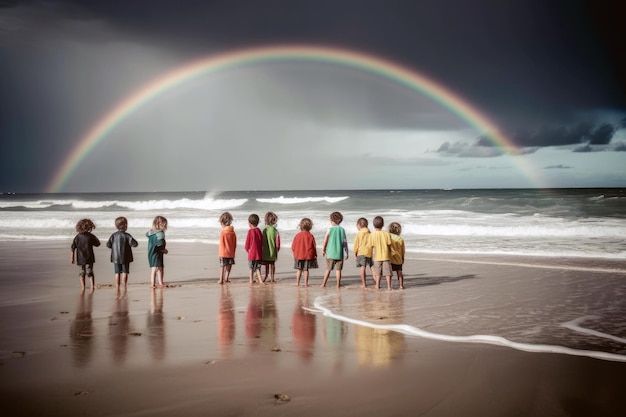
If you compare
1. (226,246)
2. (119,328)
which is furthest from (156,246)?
(119,328)

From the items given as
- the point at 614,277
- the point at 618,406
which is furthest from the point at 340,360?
the point at 614,277

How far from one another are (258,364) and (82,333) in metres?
2.87

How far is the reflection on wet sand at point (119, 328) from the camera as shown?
→ 6086mm

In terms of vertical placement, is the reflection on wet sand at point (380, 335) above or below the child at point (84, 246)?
below

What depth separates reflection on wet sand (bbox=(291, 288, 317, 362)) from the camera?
6285mm

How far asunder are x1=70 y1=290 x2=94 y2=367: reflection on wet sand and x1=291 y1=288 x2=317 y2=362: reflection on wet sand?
2367 mm

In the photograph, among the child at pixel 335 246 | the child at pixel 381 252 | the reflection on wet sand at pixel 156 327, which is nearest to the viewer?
the reflection on wet sand at pixel 156 327

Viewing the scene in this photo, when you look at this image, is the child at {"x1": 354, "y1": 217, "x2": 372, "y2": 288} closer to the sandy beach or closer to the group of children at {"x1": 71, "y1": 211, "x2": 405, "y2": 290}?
the group of children at {"x1": 71, "y1": 211, "x2": 405, "y2": 290}

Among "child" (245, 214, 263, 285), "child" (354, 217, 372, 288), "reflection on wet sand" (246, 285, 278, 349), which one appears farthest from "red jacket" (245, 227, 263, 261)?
"child" (354, 217, 372, 288)

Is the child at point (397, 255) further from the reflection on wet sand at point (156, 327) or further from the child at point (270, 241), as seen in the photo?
the reflection on wet sand at point (156, 327)

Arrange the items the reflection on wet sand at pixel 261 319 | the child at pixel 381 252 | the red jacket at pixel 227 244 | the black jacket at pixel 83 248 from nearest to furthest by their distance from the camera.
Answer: the reflection on wet sand at pixel 261 319
the black jacket at pixel 83 248
the child at pixel 381 252
the red jacket at pixel 227 244

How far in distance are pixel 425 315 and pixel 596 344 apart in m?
2.53

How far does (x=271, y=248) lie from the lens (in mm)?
12289

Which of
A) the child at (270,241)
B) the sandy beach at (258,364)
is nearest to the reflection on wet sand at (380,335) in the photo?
the sandy beach at (258,364)
